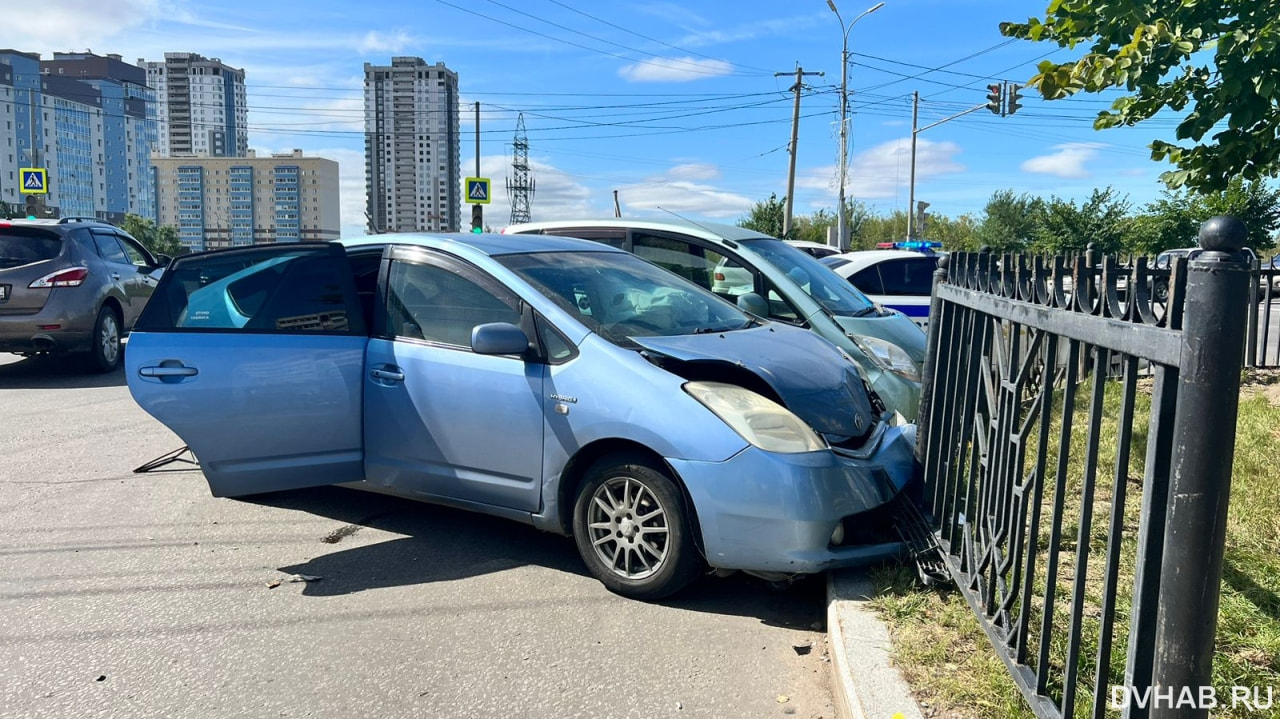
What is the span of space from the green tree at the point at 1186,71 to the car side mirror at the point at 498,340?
265 centimetres

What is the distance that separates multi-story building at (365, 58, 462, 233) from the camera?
48875mm

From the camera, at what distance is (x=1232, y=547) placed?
4.05 m

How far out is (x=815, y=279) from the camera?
734cm

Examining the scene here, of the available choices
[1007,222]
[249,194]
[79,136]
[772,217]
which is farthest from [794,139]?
[79,136]

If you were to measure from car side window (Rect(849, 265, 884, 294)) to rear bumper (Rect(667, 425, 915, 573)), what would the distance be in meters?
6.50

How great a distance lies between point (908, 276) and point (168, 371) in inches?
308

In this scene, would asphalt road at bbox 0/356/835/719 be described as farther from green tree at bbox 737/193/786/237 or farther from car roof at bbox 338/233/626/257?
green tree at bbox 737/193/786/237

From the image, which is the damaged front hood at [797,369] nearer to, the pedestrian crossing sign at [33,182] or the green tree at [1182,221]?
the pedestrian crossing sign at [33,182]

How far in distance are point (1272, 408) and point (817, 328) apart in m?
3.84

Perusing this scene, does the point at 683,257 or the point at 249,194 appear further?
the point at 249,194

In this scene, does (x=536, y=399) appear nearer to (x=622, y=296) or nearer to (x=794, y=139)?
(x=622, y=296)

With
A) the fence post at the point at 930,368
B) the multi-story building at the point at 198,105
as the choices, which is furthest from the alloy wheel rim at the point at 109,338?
the multi-story building at the point at 198,105

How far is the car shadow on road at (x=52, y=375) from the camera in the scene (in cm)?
1032

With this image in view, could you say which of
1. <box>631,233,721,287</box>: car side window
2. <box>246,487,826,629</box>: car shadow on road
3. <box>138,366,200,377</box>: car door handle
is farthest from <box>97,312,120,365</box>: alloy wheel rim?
<box>138,366,200,377</box>: car door handle
